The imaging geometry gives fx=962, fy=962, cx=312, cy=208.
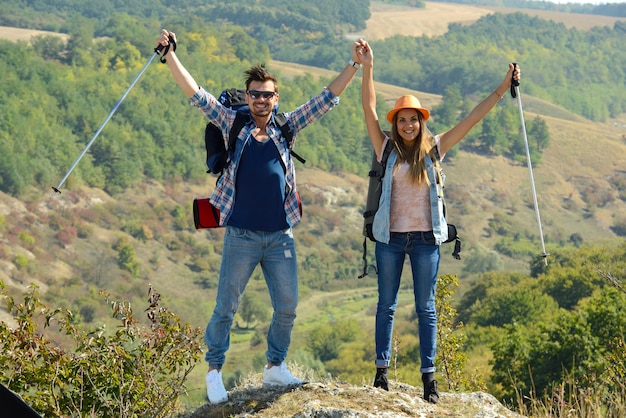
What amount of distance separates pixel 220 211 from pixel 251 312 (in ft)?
297

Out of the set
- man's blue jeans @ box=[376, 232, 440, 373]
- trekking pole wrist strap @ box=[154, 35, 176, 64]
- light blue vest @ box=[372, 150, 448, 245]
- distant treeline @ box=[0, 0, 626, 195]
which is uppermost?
distant treeline @ box=[0, 0, 626, 195]

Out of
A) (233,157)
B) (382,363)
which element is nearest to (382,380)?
(382,363)

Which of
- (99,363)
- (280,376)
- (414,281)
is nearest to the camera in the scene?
(414,281)

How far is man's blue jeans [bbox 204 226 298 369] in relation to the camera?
5.34m

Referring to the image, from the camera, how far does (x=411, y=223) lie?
5367 mm

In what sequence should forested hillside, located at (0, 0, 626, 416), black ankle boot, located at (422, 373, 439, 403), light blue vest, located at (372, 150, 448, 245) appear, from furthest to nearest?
forested hillside, located at (0, 0, 626, 416)
black ankle boot, located at (422, 373, 439, 403)
light blue vest, located at (372, 150, 448, 245)

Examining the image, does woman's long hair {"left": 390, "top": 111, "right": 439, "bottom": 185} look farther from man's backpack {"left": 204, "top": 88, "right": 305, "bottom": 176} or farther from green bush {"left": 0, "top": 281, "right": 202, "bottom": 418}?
green bush {"left": 0, "top": 281, "right": 202, "bottom": 418}

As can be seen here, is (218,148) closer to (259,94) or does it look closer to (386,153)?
(259,94)

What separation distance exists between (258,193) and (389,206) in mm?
734

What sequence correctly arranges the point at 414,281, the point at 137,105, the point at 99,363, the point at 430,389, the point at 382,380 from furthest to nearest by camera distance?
the point at 137,105, the point at 99,363, the point at 382,380, the point at 430,389, the point at 414,281

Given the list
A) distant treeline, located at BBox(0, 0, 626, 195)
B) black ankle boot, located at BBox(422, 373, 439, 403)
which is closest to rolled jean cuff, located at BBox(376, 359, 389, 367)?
black ankle boot, located at BBox(422, 373, 439, 403)

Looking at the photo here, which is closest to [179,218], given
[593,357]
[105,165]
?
[105,165]

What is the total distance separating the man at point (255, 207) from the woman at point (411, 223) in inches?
19.8

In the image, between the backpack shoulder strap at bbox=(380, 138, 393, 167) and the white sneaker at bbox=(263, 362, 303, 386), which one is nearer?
the backpack shoulder strap at bbox=(380, 138, 393, 167)
